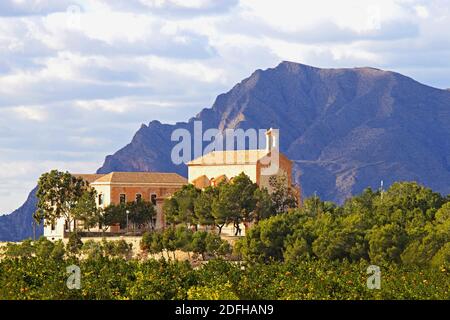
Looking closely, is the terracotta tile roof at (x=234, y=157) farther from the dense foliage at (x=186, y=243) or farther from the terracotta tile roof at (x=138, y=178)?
the dense foliage at (x=186, y=243)

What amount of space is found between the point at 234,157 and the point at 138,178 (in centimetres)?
881

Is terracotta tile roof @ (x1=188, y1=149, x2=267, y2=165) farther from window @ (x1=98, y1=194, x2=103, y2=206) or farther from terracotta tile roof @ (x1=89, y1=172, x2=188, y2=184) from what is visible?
window @ (x1=98, y1=194, x2=103, y2=206)

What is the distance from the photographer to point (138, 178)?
95938mm

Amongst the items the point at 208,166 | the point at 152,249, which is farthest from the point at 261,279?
the point at 208,166

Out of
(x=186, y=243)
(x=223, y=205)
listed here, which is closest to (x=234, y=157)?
(x=223, y=205)

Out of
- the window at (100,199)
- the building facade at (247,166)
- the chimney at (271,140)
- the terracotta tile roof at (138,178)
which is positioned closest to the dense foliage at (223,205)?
the building facade at (247,166)

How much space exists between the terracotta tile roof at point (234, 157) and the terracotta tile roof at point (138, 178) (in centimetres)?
323

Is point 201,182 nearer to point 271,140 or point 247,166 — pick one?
point 247,166

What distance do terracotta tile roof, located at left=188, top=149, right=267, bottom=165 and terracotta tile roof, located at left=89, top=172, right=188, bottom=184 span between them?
127 inches

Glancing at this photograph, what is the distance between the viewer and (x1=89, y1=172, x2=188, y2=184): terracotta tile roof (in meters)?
94.8

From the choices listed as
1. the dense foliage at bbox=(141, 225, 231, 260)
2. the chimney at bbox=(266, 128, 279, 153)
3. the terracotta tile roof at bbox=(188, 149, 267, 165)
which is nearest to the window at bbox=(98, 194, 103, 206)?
the terracotta tile roof at bbox=(188, 149, 267, 165)

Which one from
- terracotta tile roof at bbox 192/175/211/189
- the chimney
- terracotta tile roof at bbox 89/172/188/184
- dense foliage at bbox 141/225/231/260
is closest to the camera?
dense foliage at bbox 141/225/231/260
